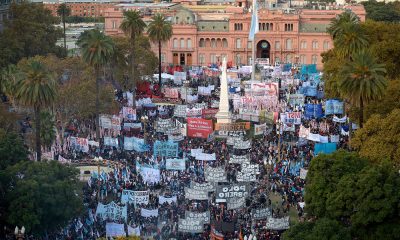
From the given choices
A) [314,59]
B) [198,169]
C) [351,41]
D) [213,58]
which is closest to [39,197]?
[198,169]

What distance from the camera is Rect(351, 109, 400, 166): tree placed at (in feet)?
178

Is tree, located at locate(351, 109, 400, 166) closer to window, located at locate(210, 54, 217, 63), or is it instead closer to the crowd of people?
the crowd of people

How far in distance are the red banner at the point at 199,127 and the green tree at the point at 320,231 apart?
26.7 metres

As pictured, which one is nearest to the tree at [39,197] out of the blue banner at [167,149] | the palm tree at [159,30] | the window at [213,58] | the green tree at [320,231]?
the blue banner at [167,149]

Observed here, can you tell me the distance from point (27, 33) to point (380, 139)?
5711 centimetres

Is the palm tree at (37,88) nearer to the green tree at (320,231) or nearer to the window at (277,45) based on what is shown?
the green tree at (320,231)

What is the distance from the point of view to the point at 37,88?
59781 mm

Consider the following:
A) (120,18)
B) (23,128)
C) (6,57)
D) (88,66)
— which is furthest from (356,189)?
(120,18)

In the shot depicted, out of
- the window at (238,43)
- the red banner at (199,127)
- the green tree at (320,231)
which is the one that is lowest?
the green tree at (320,231)

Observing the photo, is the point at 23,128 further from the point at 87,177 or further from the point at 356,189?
the point at 356,189

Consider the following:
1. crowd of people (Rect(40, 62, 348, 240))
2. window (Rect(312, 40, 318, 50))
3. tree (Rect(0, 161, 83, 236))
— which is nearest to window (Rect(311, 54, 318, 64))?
window (Rect(312, 40, 318, 50))

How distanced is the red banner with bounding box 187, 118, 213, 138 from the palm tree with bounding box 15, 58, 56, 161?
13539mm

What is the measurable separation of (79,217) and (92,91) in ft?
92.6

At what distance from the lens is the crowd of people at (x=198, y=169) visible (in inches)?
1928
